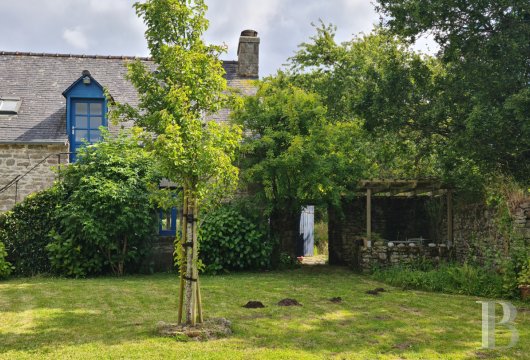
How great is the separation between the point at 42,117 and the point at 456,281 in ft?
38.9

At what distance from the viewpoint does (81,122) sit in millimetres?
15641

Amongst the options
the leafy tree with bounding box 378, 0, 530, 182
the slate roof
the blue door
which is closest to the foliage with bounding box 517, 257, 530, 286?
the leafy tree with bounding box 378, 0, 530, 182

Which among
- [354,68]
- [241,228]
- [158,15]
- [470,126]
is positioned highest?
[354,68]

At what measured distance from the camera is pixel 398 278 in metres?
12.2

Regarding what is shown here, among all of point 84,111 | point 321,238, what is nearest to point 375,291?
point 84,111

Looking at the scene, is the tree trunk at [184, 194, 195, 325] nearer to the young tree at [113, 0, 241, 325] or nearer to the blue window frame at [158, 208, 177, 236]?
the young tree at [113, 0, 241, 325]

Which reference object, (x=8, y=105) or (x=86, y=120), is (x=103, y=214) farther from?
(x=8, y=105)

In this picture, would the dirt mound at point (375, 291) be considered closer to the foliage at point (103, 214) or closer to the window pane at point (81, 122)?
the foliage at point (103, 214)

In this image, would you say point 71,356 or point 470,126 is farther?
point 470,126

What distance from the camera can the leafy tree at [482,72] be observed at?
10.5 metres

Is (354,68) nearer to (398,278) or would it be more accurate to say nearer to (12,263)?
(398,278)

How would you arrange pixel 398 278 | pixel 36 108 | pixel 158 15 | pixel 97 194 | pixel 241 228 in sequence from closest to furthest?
1. pixel 158 15
2. pixel 398 278
3. pixel 97 194
4. pixel 241 228
5. pixel 36 108

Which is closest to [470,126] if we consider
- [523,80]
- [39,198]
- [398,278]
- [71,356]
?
[523,80]

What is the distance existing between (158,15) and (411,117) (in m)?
7.69
